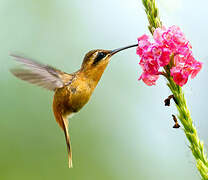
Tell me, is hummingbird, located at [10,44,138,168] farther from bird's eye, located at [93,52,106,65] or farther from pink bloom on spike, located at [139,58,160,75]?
pink bloom on spike, located at [139,58,160,75]

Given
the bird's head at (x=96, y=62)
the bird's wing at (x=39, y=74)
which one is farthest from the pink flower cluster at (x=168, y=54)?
the bird's wing at (x=39, y=74)

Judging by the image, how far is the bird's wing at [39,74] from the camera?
314 cm

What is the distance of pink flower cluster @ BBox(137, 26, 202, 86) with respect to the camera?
2252 mm

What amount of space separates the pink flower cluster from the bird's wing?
1.23m

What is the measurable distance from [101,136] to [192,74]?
5.86 metres

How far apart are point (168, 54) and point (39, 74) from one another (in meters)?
1.52

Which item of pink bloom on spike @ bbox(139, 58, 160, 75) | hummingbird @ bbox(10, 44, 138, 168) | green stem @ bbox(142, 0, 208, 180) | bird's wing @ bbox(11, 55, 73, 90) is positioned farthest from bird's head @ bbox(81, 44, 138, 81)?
green stem @ bbox(142, 0, 208, 180)

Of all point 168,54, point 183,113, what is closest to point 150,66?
point 168,54

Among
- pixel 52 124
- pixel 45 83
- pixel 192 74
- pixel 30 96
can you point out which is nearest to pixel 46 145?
pixel 52 124

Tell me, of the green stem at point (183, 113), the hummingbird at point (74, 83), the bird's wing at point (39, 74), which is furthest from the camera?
the hummingbird at point (74, 83)

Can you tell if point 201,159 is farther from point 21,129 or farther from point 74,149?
point 21,129

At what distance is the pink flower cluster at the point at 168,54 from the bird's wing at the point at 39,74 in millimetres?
1226

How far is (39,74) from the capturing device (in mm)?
3285

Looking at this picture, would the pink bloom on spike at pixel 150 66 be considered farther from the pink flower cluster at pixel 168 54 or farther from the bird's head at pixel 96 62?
the bird's head at pixel 96 62
